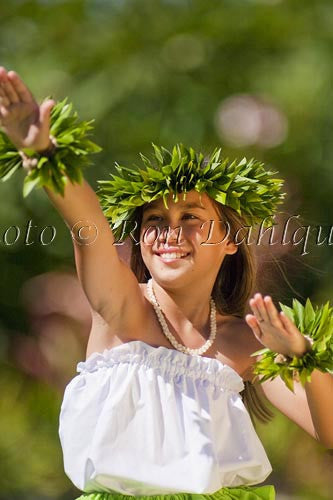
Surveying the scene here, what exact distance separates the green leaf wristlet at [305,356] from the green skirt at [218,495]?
25 cm

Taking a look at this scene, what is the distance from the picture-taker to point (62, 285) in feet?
12.5

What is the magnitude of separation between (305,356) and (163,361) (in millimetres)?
302

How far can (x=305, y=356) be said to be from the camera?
9.04 ft

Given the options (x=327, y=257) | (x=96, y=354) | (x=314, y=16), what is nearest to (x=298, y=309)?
(x=96, y=354)

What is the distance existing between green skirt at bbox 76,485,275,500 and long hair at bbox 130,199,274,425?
8.6 inches

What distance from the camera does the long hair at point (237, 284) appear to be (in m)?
3.09

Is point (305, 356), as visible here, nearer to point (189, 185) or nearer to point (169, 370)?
point (169, 370)

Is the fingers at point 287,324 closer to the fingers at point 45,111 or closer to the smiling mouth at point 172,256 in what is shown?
the smiling mouth at point 172,256

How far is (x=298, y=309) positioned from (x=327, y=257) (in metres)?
1.02

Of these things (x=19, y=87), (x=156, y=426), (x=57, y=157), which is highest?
(x=19, y=87)

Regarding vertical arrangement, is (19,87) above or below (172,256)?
above

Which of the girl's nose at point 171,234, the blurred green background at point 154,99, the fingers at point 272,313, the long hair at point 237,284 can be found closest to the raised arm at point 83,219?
the girl's nose at point 171,234

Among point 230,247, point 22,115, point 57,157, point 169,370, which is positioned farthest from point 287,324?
point 22,115

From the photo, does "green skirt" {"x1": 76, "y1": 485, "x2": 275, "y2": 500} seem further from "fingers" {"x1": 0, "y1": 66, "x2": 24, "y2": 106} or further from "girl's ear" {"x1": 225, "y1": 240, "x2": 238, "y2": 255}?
"fingers" {"x1": 0, "y1": 66, "x2": 24, "y2": 106}
